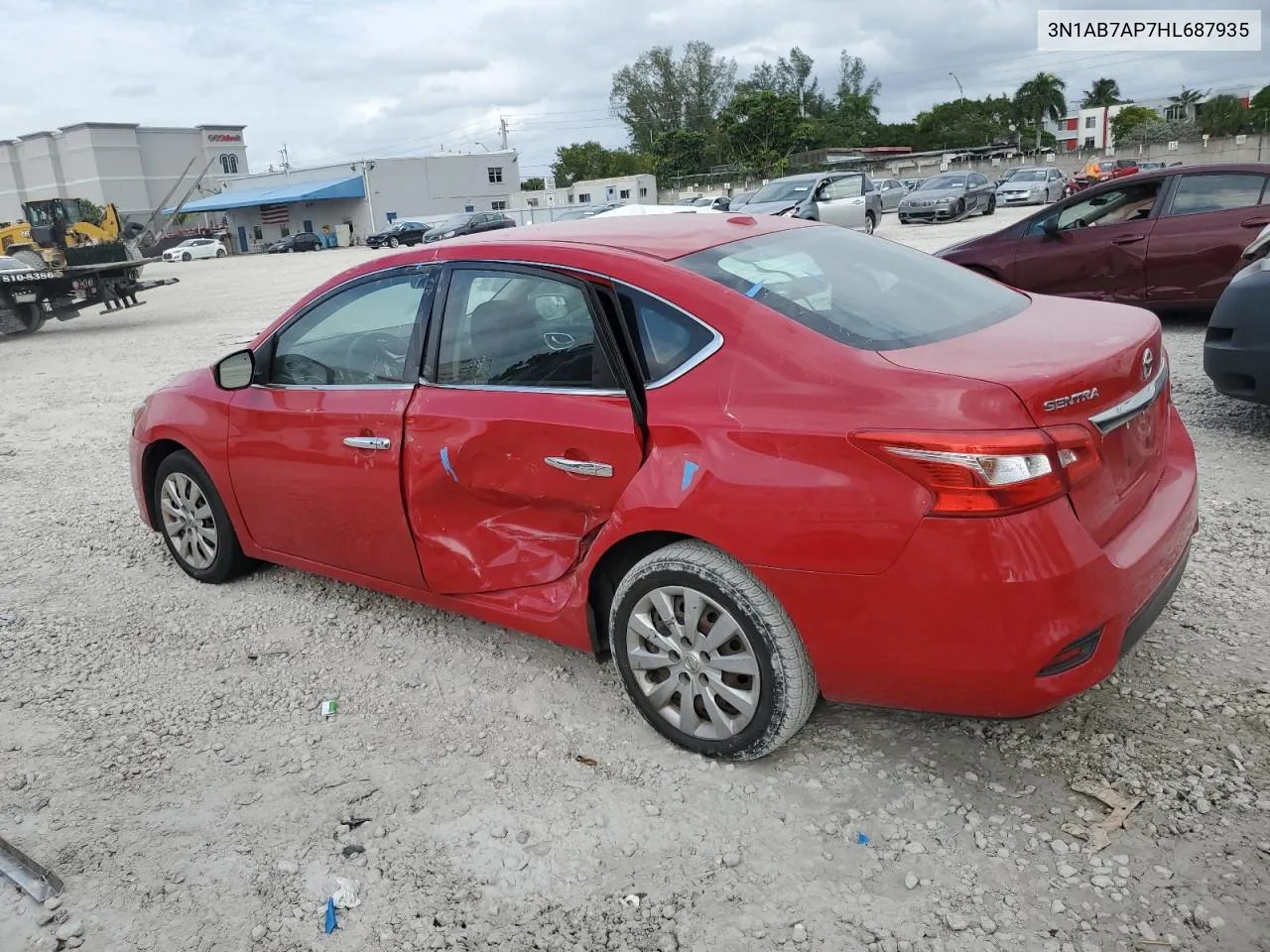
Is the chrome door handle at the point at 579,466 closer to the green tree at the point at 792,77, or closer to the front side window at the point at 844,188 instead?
the front side window at the point at 844,188

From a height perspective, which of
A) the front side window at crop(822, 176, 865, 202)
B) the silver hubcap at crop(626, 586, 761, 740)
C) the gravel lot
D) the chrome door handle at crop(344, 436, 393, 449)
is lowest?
the gravel lot

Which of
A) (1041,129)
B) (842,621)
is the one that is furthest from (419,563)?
(1041,129)

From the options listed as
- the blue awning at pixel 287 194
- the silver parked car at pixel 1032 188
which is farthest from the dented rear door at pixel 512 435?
the blue awning at pixel 287 194

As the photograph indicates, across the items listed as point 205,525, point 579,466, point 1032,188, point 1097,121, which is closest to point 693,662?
point 579,466

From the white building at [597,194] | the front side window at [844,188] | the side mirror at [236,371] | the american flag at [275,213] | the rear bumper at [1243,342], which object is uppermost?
the american flag at [275,213]

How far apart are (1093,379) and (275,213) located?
2945 inches

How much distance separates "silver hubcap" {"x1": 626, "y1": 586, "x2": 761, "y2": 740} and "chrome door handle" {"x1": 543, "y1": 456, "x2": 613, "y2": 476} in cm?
40

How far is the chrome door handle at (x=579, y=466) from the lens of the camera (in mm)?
3076

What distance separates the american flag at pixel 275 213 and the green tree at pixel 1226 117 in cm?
6133

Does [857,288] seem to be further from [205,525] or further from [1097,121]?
[1097,121]

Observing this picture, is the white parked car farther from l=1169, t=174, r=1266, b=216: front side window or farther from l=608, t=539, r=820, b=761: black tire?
l=608, t=539, r=820, b=761: black tire

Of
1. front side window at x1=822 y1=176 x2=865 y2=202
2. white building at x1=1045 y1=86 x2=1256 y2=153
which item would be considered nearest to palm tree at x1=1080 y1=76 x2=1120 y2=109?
white building at x1=1045 y1=86 x2=1256 y2=153

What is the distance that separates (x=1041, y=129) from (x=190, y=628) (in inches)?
4113

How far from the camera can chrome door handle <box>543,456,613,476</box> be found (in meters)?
3.08
